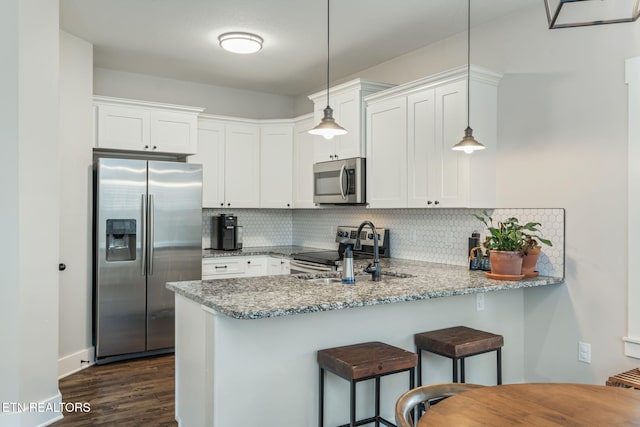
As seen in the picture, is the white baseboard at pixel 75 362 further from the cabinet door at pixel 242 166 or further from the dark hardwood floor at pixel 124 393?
the cabinet door at pixel 242 166

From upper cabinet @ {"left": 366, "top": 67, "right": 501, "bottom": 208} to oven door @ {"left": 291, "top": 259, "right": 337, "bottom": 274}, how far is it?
0.73m

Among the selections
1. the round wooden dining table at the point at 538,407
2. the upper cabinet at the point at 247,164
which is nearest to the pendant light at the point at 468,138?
the round wooden dining table at the point at 538,407

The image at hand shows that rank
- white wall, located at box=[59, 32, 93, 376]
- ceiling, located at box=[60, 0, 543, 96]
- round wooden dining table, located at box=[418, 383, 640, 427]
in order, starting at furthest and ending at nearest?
1. white wall, located at box=[59, 32, 93, 376]
2. ceiling, located at box=[60, 0, 543, 96]
3. round wooden dining table, located at box=[418, 383, 640, 427]

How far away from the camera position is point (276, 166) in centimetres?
547

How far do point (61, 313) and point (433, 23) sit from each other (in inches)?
152

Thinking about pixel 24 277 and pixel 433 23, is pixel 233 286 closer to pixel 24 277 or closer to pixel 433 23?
pixel 24 277

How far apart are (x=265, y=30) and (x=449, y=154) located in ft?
5.88

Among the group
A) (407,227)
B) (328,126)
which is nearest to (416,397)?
(328,126)

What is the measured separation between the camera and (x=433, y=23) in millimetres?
3695

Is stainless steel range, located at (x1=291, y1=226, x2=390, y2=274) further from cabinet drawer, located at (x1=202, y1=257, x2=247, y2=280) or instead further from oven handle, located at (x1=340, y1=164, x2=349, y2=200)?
cabinet drawer, located at (x1=202, y1=257, x2=247, y2=280)

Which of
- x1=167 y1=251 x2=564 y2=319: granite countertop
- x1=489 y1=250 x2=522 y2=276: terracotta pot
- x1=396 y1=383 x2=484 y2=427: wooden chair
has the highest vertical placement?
x1=489 y1=250 x2=522 y2=276: terracotta pot

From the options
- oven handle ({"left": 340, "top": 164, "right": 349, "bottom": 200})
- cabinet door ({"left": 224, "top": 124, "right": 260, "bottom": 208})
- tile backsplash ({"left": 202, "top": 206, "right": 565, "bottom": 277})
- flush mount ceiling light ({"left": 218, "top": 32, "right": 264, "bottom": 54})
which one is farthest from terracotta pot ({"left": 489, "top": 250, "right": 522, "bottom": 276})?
cabinet door ({"left": 224, "top": 124, "right": 260, "bottom": 208})

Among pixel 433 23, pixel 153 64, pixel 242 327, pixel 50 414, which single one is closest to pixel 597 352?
pixel 242 327

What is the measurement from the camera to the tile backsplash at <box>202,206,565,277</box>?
3.25 meters
